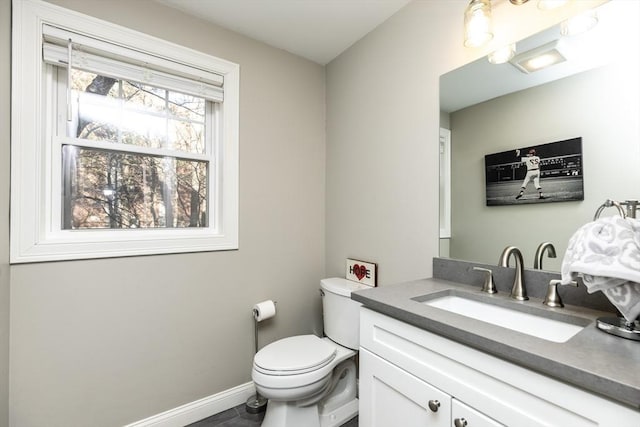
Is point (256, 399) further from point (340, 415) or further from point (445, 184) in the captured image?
point (445, 184)

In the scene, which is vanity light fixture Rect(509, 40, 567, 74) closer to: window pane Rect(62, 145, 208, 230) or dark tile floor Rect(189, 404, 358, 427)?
window pane Rect(62, 145, 208, 230)

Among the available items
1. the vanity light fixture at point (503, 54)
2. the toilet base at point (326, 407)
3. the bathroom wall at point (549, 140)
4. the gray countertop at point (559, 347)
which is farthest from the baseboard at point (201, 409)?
the vanity light fixture at point (503, 54)

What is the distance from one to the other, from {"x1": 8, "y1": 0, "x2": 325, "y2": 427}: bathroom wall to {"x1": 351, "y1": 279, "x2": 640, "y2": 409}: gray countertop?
3.66 feet

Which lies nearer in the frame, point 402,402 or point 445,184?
point 402,402

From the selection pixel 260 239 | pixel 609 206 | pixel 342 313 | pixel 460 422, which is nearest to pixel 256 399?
pixel 342 313

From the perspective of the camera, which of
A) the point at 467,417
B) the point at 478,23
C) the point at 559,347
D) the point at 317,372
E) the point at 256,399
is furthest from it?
the point at 256,399

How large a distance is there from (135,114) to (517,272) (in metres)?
2.08

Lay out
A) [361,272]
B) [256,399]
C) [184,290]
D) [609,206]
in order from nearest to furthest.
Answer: [609,206] < [184,290] < [256,399] < [361,272]

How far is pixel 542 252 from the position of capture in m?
1.12

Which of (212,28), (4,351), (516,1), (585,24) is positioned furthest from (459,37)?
(4,351)

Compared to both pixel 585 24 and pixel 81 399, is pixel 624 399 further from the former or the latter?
pixel 81 399

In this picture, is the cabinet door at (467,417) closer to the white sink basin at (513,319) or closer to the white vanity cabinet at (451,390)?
the white vanity cabinet at (451,390)

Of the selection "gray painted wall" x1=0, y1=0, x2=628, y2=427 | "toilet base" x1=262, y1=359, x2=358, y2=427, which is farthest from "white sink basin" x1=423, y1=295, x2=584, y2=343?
"toilet base" x1=262, y1=359, x2=358, y2=427

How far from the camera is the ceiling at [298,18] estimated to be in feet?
5.26
